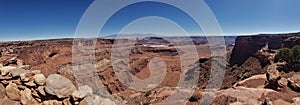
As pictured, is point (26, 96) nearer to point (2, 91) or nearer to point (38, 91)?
point (38, 91)

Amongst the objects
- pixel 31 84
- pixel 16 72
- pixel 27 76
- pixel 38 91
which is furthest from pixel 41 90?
pixel 16 72

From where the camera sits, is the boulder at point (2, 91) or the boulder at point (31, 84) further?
the boulder at point (2, 91)

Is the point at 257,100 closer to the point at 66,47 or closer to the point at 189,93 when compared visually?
the point at 189,93

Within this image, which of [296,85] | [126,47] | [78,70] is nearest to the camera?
[296,85]

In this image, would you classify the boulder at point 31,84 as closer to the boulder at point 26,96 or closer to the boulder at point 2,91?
the boulder at point 26,96

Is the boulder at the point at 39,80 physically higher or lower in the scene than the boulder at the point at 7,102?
higher

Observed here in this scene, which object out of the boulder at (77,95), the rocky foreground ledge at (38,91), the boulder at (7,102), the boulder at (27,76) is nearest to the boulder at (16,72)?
the rocky foreground ledge at (38,91)

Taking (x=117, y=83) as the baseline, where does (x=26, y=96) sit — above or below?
above

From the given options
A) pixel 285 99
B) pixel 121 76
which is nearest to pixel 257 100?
pixel 285 99
